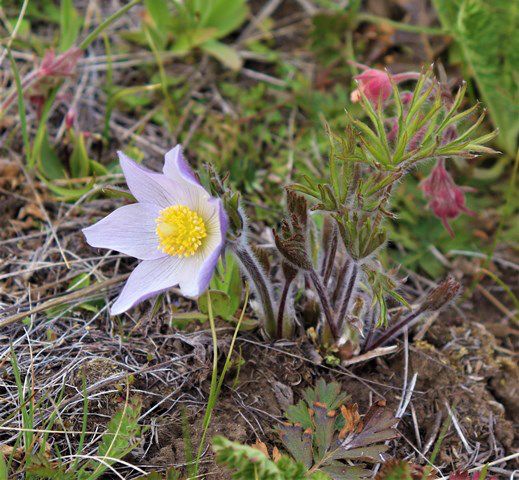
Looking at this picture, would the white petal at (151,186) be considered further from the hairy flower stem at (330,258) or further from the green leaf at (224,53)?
the green leaf at (224,53)

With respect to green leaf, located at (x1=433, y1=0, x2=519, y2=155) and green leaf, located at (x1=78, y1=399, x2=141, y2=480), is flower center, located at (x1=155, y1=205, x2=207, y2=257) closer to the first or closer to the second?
green leaf, located at (x1=78, y1=399, x2=141, y2=480)

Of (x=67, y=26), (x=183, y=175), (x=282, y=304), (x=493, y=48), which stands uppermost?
(x=67, y=26)

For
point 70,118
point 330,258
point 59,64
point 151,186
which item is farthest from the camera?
point 70,118

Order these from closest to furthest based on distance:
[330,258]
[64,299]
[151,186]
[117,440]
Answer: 1. [117,440]
2. [151,186]
3. [330,258]
4. [64,299]

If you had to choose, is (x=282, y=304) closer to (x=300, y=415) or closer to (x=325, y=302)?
(x=325, y=302)

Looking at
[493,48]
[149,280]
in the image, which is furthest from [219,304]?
[493,48]

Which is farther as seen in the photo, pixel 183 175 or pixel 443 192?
pixel 443 192

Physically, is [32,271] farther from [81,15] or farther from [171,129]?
[81,15]

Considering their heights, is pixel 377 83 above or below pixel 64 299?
above
